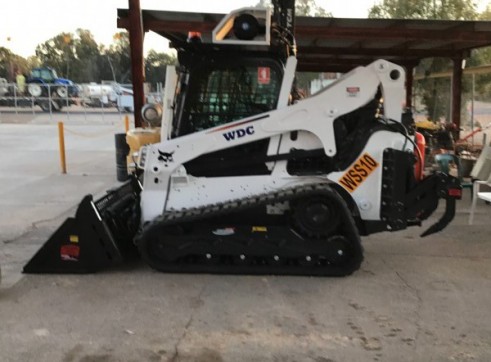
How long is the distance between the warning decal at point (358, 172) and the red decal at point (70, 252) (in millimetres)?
2535

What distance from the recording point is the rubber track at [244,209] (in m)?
4.70

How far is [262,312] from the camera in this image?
4.14m

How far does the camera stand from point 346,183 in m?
4.94

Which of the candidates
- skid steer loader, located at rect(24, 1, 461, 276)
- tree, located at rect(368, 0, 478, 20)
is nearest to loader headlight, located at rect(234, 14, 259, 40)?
skid steer loader, located at rect(24, 1, 461, 276)

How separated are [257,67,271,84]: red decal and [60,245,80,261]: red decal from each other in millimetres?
2324

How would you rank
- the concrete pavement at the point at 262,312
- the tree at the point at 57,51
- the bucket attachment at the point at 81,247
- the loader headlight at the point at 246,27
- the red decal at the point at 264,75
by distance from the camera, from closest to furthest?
the concrete pavement at the point at 262,312 → the loader headlight at the point at 246,27 → the bucket attachment at the point at 81,247 → the red decal at the point at 264,75 → the tree at the point at 57,51

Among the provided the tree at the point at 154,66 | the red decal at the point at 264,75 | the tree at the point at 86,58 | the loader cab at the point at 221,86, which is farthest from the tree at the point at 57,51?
the red decal at the point at 264,75

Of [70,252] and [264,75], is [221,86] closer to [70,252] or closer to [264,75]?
[264,75]

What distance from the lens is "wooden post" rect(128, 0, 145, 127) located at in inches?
326

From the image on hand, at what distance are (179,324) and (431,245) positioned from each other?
11.0ft

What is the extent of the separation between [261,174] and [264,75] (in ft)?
3.09

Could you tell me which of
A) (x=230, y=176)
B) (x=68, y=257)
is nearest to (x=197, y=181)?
(x=230, y=176)

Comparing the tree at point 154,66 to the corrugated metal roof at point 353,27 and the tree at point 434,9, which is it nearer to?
the tree at point 434,9

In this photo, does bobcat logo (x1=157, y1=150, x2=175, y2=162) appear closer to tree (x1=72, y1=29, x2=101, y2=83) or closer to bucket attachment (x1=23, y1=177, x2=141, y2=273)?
bucket attachment (x1=23, y1=177, x2=141, y2=273)
